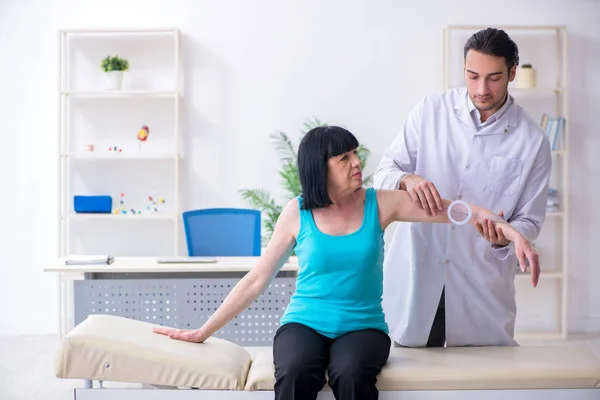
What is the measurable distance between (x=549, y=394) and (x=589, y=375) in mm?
118

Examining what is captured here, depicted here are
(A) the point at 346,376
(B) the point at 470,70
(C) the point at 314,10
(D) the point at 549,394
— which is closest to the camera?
(A) the point at 346,376

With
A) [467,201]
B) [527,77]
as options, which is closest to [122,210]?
[527,77]

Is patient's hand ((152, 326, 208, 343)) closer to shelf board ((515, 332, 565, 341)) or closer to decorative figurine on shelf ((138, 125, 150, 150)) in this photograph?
decorative figurine on shelf ((138, 125, 150, 150))

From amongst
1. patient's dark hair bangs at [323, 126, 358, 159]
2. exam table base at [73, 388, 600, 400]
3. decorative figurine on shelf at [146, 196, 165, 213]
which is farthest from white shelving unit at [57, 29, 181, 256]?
exam table base at [73, 388, 600, 400]

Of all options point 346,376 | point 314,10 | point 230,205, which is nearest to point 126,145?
point 230,205

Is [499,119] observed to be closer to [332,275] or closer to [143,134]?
[332,275]

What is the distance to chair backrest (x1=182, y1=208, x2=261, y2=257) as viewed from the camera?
410 cm

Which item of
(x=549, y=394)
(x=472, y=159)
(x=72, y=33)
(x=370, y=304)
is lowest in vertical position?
(x=549, y=394)

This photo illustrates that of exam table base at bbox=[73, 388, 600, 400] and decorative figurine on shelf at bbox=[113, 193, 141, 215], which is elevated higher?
decorative figurine on shelf at bbox=[113, 193, 141, 215]

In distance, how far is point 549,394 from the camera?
203cm

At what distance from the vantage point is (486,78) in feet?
7.32

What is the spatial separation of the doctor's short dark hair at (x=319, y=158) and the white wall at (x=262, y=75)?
9.80 feet

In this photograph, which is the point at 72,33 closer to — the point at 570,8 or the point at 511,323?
the point at 570,8

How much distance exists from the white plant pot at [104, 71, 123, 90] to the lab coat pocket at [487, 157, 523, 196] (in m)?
3.26
